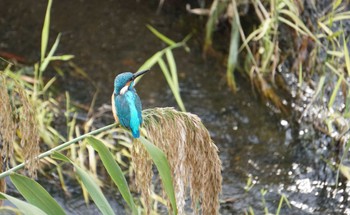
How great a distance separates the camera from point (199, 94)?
396 cm

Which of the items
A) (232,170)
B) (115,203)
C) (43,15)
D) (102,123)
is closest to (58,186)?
(115,203)

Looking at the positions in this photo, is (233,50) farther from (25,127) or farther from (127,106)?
(25,127)

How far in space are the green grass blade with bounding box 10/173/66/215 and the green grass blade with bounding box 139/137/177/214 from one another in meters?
0.21

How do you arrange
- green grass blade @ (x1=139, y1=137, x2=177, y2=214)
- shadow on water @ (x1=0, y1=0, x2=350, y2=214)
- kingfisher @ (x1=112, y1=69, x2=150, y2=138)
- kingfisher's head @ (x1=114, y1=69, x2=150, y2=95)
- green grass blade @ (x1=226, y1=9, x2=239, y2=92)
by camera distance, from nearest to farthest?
1. green grass blade @ (x1=139, y1=137, x2=177, y2=214)
2. kingfisher @ (x1=112, y1=69, x2=150, y2=138)
3. kingfisher's head @ (x1=114, y1=69, x2=150, y2=95)
4. shadow on water @ (x1=0, y1=0, x2=350, y2=214)
5. green grass blade @ (x1=226, y1=9, x2=239, y2=92)

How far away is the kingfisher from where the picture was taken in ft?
5.15

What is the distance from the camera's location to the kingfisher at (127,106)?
5.15 feet

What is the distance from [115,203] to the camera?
127 inches

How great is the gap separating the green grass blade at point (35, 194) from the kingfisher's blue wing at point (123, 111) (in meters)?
0.24

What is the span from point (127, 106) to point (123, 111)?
2cm

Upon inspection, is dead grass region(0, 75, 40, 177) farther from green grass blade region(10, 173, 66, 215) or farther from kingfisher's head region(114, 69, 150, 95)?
kingfisher's head region(114, 69, 150, 95)

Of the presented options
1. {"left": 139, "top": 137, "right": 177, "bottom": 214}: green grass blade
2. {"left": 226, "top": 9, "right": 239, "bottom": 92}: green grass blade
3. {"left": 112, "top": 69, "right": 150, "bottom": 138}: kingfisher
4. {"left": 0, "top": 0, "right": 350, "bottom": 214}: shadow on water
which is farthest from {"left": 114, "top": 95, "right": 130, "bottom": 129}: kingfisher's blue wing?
{"left": 226, "top": 9, "right": 239, "bottom": 92}: green grass blade

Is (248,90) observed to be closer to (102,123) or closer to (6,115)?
(102,123)

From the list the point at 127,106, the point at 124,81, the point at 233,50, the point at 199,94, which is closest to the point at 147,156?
the point at 127,106

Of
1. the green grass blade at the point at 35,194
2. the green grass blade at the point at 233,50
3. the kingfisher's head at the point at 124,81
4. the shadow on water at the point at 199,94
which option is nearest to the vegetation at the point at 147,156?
the green grass blade at the point at 35,194
